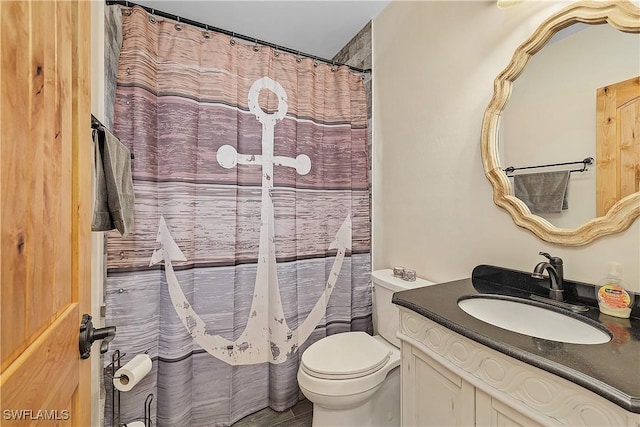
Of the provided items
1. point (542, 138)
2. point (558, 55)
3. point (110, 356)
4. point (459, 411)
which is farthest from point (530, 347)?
point (110, 356)

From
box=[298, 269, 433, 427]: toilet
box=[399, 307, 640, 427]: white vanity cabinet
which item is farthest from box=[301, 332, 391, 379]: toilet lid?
box=[399, 307, 640, 427]: white vanity cabinet

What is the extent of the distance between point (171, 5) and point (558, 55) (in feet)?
7.08

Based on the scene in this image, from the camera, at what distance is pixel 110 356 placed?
4.41ft

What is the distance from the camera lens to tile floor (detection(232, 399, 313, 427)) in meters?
1.63

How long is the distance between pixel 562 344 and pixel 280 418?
5.16ft

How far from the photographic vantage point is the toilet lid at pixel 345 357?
1.30 meters

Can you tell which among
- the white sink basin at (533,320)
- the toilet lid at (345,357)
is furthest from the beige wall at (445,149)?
the toilet lid at (345,357)

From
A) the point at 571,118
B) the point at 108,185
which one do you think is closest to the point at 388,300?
the point at 571,118

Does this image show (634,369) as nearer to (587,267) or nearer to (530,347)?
(530,347)

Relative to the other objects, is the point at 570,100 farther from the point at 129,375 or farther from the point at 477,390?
the point at 129,375

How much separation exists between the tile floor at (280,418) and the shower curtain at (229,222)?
0.05m

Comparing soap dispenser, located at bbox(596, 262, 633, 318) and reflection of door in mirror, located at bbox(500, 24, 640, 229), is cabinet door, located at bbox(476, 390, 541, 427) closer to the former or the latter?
soap dispenser, located at bbox(596, 262, 633, 318)

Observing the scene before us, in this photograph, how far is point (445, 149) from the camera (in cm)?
148

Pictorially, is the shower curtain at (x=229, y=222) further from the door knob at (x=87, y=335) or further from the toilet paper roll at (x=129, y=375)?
the door knob at (x=87, y=335)
